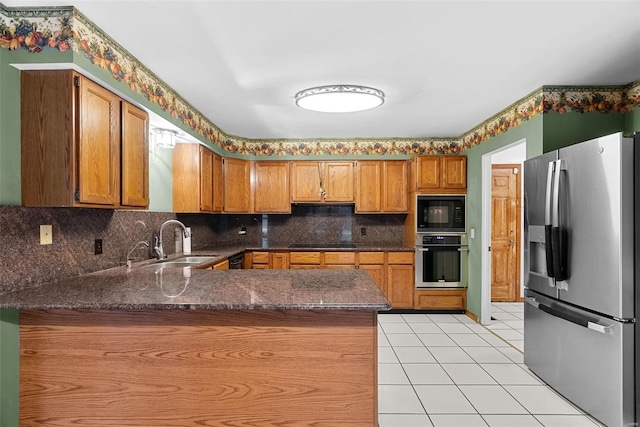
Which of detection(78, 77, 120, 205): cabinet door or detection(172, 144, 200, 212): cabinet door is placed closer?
detection(78, 77, 120, 205): cabinet door

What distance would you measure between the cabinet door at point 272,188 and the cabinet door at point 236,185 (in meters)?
0.13

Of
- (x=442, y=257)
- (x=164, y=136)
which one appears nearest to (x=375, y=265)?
(x=442, y=257)

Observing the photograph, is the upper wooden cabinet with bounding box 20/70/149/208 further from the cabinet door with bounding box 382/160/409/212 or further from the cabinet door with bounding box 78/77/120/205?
the cabinet door with bounding box 382/160/409/212

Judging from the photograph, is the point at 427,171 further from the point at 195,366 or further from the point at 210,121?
the point at 195,366

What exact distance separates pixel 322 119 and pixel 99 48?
2.30 meters

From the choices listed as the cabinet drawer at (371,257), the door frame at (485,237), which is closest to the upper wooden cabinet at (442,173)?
the door frame at (485,237)

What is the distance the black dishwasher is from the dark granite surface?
4.97ft

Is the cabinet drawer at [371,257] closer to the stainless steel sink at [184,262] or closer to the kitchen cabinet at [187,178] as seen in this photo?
the stainless steel sink at [184,262]

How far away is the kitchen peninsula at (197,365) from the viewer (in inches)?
66.6

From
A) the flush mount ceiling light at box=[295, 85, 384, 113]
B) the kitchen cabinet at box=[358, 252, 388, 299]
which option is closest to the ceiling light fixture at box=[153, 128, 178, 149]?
the flush mount ceiling light at box=[295, 85, 384, 113]

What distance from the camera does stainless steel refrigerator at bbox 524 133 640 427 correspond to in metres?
2.04

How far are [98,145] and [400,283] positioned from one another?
376 centimetres

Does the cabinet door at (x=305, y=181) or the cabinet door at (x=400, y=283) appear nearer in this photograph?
the cabinet door at (x=400, y=283)

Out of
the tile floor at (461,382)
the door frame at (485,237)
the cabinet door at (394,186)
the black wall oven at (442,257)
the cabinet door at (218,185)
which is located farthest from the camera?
the cabinet door at (394,186)
